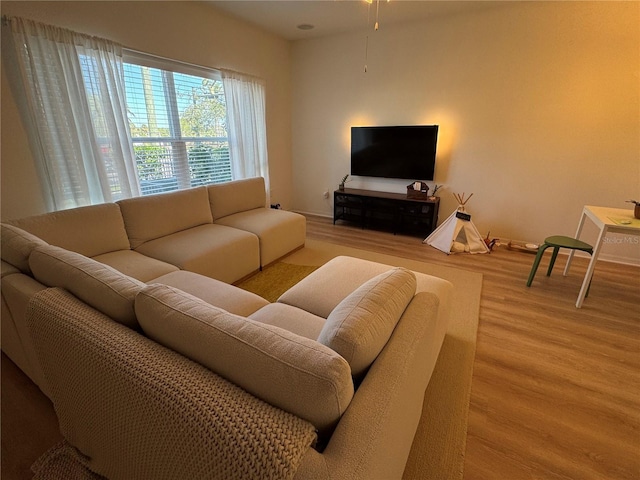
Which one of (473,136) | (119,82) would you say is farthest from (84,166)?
(473,136)

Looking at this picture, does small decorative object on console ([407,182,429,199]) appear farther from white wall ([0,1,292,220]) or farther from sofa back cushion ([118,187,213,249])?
sofa back cushion ([118,187,213,249])

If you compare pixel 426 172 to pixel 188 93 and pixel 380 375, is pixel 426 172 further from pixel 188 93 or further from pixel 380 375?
pixel 380 375

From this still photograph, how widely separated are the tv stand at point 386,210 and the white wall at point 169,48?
1205 millimetres

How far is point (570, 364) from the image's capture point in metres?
1.89

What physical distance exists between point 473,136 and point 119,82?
3848 millimetres

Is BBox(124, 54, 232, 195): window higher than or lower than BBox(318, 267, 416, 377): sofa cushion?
higher

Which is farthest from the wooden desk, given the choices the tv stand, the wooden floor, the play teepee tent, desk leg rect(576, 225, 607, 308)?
the tv stand

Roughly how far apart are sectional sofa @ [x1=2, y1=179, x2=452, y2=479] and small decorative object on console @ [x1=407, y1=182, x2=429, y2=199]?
9.08ft

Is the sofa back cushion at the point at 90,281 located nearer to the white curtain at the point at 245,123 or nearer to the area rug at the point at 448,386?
the area rug at the point at 448,386

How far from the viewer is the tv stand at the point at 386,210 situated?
398 centimetres

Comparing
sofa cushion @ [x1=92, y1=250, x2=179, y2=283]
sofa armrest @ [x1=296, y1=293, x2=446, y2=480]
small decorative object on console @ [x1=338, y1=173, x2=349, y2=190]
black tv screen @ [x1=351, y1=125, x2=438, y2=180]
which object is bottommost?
sofa cushion @ [x1=92, y1=250, x2=179, y2=283]

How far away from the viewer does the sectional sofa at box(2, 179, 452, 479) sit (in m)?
0.69

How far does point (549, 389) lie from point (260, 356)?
180 centimetres

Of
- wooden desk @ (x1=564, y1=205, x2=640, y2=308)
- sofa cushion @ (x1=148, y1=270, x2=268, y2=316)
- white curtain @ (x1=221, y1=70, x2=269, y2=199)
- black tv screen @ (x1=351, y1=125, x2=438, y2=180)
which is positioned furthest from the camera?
black tv screen @ (x1=351, y1=125, x2=438, y2=180)
